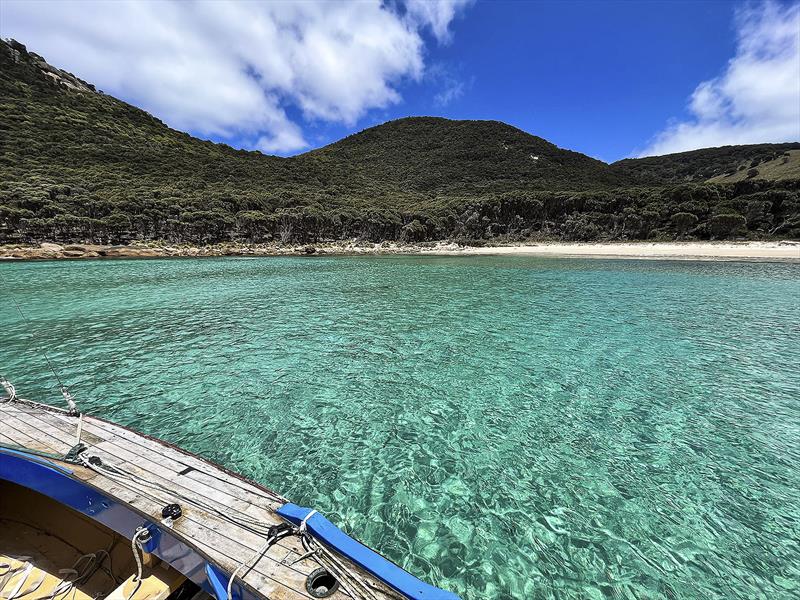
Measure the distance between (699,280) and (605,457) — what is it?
82.4 ft

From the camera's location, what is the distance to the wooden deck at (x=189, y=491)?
238 centimetres

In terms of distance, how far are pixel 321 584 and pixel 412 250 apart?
199 feet

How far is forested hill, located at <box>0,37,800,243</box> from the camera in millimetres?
51094

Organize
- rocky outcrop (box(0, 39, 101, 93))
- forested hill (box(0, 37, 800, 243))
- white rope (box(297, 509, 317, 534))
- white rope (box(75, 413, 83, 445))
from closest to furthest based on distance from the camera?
1. white rope (box(297, 509, 317, 534))
2. white rope (box(75, 413, 83, 445))
3. forested hill (box(0, 37, 800, 243))
4. rocky outcrop (box(0, 39, 101, 93))

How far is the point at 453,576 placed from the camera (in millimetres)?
3463

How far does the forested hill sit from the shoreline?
4.57m

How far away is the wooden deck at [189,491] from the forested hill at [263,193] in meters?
60.1

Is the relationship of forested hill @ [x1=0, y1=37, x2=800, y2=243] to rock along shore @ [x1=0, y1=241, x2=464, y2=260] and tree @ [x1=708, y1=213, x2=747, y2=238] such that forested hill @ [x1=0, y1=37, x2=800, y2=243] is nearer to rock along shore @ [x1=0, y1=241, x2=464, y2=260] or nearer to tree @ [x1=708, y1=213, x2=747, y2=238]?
tree @ [x1=708, y1=213, x2=747, y2=238]

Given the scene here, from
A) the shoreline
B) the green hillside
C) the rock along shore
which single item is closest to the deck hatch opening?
the shoreline

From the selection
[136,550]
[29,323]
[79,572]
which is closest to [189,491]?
[136,550]

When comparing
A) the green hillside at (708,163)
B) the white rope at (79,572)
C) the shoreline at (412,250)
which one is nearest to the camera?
the white rope at (79,572)

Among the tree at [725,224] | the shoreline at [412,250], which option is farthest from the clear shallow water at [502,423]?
the tree at [725,224]

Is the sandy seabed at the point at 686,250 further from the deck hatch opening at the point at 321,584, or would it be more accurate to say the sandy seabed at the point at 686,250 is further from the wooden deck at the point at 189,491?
the deck hatch opening at the point at 321,584

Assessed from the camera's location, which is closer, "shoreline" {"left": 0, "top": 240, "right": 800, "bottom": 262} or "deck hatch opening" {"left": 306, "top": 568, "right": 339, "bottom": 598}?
"deck hatch opening" {"left": 306, "top": 568, "right": 339, "bottom": 598}
